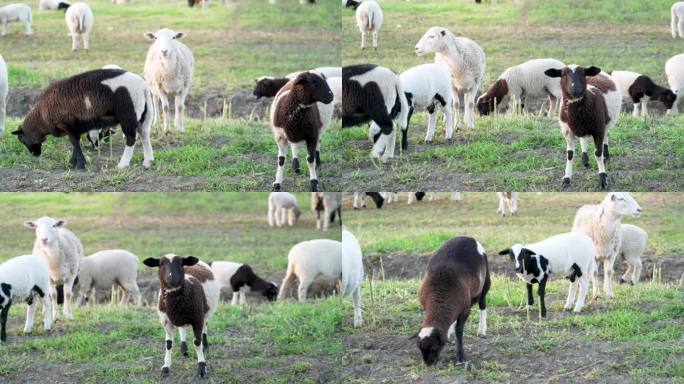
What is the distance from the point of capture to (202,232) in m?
20.3

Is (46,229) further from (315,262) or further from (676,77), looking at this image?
(676,77)

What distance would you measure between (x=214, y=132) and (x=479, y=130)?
11.5 feet

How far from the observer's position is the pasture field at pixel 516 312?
1062 centimetres

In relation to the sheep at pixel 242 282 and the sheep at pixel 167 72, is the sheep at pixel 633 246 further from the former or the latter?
the sheep at pixel 167 72

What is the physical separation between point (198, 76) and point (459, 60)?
24.9ft

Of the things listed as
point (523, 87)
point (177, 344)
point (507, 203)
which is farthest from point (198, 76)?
point (177, 344)

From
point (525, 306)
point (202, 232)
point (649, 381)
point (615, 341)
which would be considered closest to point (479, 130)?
A: point (525, 306)

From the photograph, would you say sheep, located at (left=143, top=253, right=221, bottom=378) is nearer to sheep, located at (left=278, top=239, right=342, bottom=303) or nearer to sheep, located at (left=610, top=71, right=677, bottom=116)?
sheep, located at (left=278, top=239, right=342, bottom=303)

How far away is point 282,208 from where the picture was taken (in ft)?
67.0

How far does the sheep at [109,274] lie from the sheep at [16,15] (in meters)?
10.1

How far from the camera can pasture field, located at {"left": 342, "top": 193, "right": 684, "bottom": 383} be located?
34.9 ft

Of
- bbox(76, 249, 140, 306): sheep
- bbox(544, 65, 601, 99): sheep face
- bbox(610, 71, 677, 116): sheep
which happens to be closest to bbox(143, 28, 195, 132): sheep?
bbox(76, 249, 140, 306): sheep

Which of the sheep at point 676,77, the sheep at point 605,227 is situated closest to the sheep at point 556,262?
the sheep at point 605,227

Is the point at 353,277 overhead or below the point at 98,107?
below
